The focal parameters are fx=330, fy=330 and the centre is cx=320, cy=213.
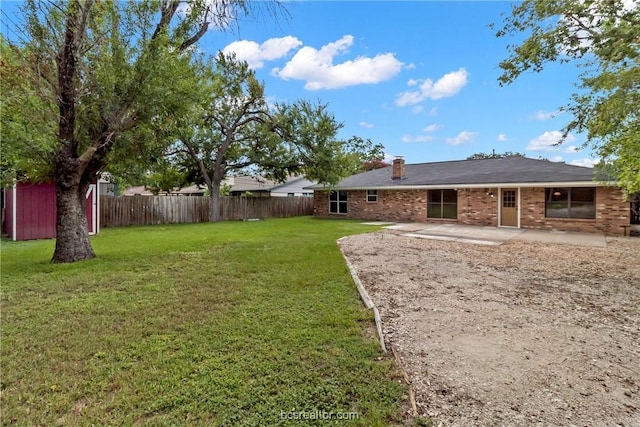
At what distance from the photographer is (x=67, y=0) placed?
5.64m

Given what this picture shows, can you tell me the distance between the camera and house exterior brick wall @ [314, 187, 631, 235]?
39.8 feet

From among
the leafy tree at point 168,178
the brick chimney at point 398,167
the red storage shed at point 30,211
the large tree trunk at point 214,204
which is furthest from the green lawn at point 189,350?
the leafy tree at point 168,178

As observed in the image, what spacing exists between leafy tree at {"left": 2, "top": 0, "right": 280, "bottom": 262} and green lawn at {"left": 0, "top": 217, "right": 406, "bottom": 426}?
216 centimetres

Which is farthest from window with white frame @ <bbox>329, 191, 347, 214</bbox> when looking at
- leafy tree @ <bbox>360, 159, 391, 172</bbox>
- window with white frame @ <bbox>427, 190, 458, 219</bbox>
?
leafy tree @ <bbox>360, 159, 391, 172</bbox>

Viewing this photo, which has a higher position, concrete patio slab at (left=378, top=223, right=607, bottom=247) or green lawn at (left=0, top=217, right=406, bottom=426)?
concrete patio slab at (left=378, top=223, right=607, bottom=247)

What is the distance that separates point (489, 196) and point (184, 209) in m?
15.2

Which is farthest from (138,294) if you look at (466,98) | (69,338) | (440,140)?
(440,140)

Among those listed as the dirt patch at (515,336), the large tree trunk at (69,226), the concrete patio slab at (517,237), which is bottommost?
the dirt patch at (515,336)

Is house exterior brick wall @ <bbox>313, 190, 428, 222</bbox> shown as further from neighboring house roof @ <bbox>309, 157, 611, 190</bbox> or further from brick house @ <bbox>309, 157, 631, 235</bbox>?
neighboring house roof @ <bbox>309, 157, 611, 190</bbox>

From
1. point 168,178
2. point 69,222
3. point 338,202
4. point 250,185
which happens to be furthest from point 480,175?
point 250,185

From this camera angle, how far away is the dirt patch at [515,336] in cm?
232

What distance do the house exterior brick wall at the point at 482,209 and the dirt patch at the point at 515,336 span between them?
6.28m

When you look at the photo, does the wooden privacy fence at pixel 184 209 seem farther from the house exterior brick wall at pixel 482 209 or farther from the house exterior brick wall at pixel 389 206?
the house exterior brick wall at pixel 389 206

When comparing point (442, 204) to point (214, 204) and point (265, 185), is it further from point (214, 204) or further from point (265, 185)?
point (265, 185)
